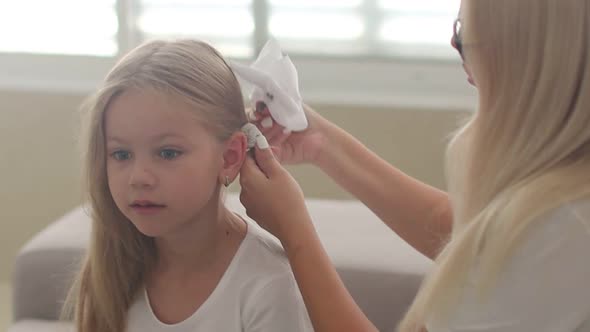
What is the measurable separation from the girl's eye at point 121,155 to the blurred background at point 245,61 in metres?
1.40

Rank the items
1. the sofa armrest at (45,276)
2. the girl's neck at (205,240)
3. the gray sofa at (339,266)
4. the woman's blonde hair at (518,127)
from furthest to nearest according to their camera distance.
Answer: the sofa armrest at (45,276) < the gray sofa at (339,266) < the girl's neck at (205,240) < the woman's blonde hair at (518,127)

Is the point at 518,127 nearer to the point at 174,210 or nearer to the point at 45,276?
the point at 174,210

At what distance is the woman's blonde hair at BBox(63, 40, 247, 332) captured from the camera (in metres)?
1.26

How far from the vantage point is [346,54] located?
2.81 m

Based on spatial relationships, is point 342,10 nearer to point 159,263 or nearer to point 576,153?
point 159,263

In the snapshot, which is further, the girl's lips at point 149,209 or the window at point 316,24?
the window at point 316,24

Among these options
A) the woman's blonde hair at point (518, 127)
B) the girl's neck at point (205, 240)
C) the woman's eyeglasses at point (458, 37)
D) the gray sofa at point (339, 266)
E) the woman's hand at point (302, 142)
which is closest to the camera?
the woman's blonde hair at point (518, 127)

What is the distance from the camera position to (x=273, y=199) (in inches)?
50.5

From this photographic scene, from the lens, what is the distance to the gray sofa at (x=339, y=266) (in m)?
1.79

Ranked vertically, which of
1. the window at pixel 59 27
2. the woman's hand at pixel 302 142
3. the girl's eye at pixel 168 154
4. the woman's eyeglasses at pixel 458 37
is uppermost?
the woman's eyeglasses at pixel 458 37

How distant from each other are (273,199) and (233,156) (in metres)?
0.09

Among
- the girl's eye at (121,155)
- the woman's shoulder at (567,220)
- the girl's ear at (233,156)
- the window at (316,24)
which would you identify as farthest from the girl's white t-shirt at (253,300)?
the window at (316,24)

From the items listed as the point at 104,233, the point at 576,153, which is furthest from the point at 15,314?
the point at 576,153

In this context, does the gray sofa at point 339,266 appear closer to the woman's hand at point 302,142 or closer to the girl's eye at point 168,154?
the woman's hand at point 302,142
